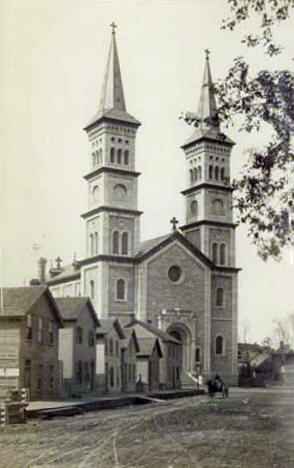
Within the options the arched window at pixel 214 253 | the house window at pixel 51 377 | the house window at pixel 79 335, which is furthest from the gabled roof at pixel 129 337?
the house window at pixel 51 377

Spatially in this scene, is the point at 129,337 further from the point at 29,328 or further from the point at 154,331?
the point at 29,328

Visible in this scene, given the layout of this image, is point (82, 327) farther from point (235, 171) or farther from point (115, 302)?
point (235, 171)

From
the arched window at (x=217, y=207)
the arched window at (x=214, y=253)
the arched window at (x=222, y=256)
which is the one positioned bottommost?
the arched window at (x=222, y=256)

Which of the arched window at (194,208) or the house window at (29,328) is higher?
the arched window at (194,208)

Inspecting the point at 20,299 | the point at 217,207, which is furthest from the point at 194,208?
the point at 20,299

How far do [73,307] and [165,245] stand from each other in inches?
37.7

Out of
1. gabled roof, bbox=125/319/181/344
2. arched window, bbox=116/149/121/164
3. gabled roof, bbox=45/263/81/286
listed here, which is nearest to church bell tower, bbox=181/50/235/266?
arched window, bbox=116/149/121/164

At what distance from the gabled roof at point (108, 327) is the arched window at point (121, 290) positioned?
331mm

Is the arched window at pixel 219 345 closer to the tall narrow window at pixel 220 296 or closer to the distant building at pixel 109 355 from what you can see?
the tall narrow window at pixel 220 296

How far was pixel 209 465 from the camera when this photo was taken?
15.6 ft

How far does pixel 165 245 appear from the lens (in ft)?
24.7

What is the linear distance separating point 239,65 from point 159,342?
677 cm

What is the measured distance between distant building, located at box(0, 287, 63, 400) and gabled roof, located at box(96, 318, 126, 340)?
2240mm

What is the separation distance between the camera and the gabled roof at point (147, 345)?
441 inches
